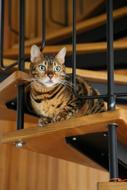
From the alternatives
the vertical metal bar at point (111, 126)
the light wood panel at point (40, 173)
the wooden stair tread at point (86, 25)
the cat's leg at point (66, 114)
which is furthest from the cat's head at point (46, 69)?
the light wood panel at point (40, 173)

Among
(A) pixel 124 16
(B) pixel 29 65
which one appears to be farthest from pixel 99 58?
(B) pixel 29 65

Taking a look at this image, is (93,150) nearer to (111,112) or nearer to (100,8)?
(111,112)

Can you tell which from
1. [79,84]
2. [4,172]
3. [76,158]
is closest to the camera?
[79,84]

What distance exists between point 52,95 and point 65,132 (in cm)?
25

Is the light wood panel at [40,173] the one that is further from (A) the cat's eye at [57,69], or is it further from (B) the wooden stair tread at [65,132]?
(A) the cat's eye at [57,69]

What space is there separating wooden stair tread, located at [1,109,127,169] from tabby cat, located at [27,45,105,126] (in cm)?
9

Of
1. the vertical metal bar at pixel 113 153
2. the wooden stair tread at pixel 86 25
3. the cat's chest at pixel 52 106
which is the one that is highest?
the wooden stair tread at pixel 86 25

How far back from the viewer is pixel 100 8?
246 cm

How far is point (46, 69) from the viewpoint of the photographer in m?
1.62

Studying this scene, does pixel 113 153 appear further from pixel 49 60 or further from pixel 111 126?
pixel 49 60

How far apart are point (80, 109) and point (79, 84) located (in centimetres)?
15

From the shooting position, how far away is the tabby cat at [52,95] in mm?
1586

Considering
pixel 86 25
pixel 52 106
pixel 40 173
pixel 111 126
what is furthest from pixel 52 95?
pixel 40 173

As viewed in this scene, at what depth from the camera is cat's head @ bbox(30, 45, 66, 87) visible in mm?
1590
